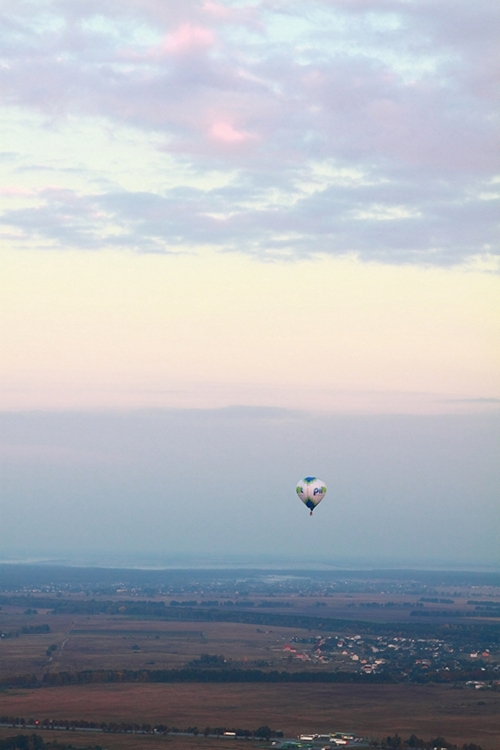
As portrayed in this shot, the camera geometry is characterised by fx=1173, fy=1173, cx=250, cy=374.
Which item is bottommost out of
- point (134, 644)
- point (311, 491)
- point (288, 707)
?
point (134, 644)

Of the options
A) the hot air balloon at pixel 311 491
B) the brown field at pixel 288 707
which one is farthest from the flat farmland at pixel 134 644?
the hot air balloon at pixel 311 491

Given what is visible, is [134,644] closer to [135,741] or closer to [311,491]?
[311,491]

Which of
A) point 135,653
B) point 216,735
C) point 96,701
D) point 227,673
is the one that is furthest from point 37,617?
point 216,735

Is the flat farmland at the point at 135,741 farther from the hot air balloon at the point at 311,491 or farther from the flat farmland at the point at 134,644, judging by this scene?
the flat farmland at the point at 134,644

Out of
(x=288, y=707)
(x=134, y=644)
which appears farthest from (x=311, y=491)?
(x=134, y=644)

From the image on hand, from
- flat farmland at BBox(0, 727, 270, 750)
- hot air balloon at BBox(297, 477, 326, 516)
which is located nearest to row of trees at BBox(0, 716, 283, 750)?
flat farmland at BBox(0, 727, 270, 750)

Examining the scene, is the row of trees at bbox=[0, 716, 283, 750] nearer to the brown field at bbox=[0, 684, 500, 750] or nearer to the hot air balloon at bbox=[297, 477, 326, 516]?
the brown field at bbox=[0, 684, 500, 750]

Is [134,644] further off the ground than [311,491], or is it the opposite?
[311,491]
